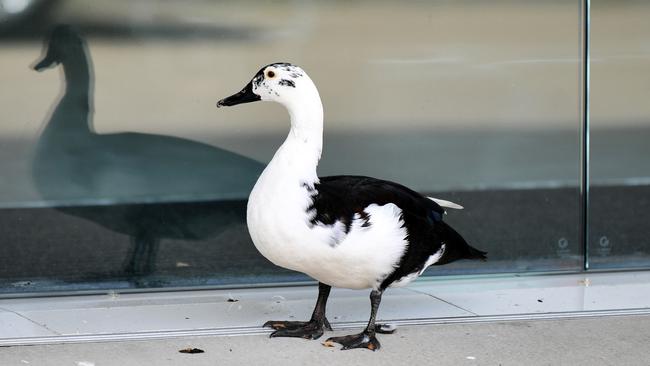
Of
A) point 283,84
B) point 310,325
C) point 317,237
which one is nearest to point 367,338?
point 310,325

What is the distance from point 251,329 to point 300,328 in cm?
23

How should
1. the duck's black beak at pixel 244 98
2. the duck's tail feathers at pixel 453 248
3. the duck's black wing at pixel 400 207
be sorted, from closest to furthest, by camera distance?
the duck's black wing at pixel 400 207, the duck's black beak at pixel 244 98, the duck's tail feathers at pixel 453 248

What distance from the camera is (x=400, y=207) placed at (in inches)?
194

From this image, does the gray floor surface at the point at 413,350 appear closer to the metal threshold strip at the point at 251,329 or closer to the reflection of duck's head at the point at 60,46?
the metal threshold strip at the point at 251,329

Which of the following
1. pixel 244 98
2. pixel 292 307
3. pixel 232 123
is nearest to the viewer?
pixel 244 98

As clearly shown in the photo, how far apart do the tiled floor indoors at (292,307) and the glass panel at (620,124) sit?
1.39 ft

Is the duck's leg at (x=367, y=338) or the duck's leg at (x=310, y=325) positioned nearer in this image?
the duck's leg at (x=367, y=338)

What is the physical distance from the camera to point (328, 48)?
Answer: 641 centimetres

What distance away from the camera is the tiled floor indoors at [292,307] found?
518 cm

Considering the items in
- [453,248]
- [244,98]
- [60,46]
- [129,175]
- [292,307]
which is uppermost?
[60,46]

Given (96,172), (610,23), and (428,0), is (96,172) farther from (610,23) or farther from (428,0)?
(610,23)

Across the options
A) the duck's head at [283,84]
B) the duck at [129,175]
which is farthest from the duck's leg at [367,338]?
the duck at [129,175]

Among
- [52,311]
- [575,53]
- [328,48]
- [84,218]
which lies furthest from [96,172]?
[575,53]

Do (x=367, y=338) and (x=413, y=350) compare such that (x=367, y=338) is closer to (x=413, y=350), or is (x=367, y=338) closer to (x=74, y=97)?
(x=413, y=350)
